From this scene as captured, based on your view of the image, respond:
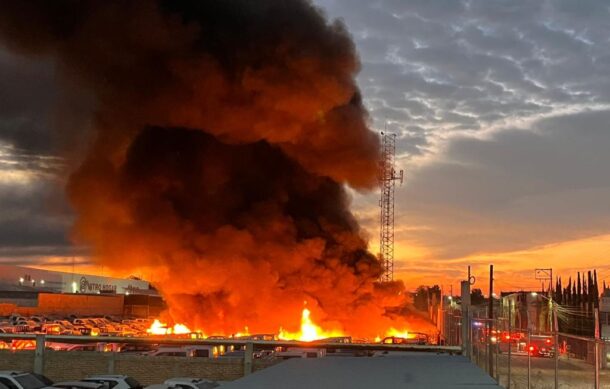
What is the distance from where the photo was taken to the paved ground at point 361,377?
6527mm

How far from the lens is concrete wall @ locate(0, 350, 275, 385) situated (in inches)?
876

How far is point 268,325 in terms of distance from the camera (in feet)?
143

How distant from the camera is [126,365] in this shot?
22.7 meters

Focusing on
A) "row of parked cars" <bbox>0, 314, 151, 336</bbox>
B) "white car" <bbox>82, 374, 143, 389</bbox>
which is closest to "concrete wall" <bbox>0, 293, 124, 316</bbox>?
"row of parked cars" <bbox>0, 314, 151, 336</bbox>

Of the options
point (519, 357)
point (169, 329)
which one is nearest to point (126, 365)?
point (519, 357)

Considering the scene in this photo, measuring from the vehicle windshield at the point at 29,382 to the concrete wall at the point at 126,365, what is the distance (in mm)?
5195

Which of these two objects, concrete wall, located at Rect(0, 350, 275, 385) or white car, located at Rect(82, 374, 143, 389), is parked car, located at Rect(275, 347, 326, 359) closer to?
concrete wall, located at Rect(0, 350, 275, 385)

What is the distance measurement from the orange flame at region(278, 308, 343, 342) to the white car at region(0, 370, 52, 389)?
2592 cm

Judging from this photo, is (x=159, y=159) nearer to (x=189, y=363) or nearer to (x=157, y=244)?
(x=157, y=244)

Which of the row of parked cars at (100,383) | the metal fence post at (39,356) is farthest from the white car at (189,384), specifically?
the metal fence post at (39,356)

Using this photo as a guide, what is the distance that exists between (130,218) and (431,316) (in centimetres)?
2375

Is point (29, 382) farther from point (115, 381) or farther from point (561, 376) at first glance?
point (561, 376)

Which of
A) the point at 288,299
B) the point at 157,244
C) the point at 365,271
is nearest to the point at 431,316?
the point at 365,271

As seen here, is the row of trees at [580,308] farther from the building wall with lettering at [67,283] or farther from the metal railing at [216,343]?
the building wall with lettering at [67,283]
